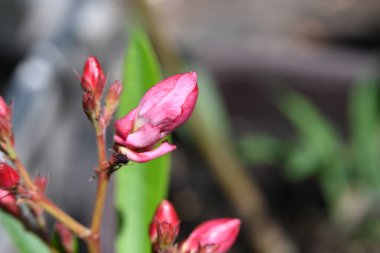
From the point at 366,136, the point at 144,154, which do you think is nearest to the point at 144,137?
the point at 144,154

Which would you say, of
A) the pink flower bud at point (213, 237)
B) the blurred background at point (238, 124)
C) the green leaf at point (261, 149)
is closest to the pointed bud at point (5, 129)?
the pink flower bud at point (213, 237)

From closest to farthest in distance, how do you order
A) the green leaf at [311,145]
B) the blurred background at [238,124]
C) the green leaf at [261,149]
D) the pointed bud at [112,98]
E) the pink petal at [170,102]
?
the pink petal at [170,102] < the pointed bud at [112,98] < the blurred background at [238,124] < the green leaf at [311,145] < the green leaf at [261,149]

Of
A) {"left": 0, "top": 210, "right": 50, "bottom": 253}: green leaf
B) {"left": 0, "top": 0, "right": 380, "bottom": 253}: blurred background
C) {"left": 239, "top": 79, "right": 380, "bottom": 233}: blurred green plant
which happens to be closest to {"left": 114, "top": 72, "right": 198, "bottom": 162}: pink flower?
{"left": 0, "top": 210, "right": 50, "bottom": 253}: green leaf

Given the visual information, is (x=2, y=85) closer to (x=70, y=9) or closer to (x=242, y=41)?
(x=70, y=9)

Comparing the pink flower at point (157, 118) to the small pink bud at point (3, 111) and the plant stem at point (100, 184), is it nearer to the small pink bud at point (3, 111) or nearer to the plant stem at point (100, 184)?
the plant stem at point (100, 184)

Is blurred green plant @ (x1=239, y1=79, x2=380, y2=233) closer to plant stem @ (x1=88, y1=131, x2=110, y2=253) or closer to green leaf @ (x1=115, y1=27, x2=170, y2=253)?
green leaf @ (x1=115, y1=27, x2=170, y2=253)

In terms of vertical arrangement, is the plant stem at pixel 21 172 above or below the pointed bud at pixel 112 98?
below
